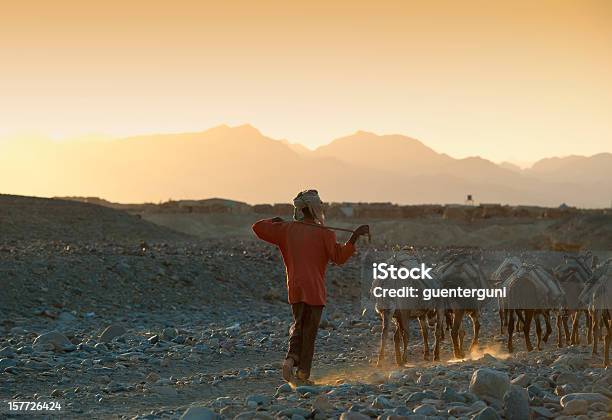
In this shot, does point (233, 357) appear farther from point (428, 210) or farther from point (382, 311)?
point (428, 210)

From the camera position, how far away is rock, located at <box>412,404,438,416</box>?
870 cm

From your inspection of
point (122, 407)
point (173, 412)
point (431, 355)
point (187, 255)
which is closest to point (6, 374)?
point (122, 407)

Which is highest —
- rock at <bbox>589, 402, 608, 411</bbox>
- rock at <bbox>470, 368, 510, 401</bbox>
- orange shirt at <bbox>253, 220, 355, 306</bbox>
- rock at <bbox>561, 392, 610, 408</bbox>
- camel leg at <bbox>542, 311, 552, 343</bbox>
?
orange shirt at <bbox>253, 220, 355, 306</bbox>

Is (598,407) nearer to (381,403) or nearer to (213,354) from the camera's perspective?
(381,403)

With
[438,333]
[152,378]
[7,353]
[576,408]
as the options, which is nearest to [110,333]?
[7,353]

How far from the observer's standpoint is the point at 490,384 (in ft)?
31.1

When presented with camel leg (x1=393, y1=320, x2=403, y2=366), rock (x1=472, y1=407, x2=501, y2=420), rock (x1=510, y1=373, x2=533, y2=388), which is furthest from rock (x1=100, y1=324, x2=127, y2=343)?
rock (x1=472, y1=407, x2=501, y2=420)

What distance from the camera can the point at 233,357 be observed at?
16.0 meters

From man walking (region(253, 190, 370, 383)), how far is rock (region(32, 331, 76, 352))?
19.2ft

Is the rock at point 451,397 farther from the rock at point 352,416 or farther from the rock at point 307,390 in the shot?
the rock at point 307,390

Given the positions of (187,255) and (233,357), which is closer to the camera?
(233,357)

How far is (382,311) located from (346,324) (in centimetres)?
723

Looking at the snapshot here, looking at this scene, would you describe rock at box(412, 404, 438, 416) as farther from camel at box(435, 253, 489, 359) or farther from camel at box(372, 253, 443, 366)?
camel at box(435, 253, 489, 359)

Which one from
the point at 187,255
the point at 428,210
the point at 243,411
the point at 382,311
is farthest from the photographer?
the point at 428,210
